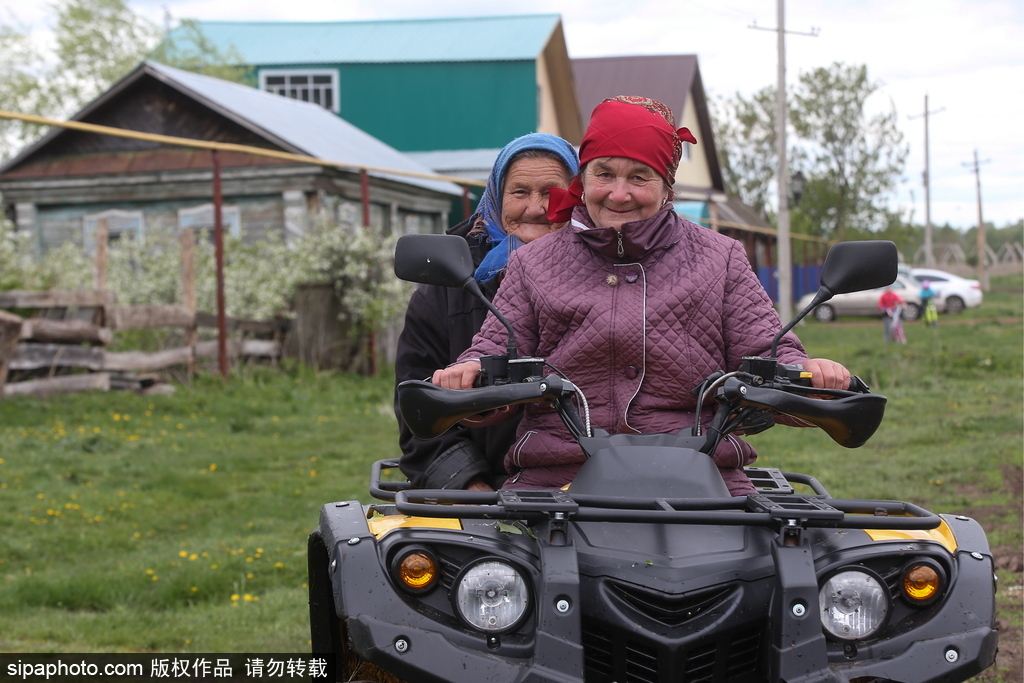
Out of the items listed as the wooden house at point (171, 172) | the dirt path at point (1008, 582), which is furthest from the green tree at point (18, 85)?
the dirt path at point (1008, 582)

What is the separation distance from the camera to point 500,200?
3703 millimetres

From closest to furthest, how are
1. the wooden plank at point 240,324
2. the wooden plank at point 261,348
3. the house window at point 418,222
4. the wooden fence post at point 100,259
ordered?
1. the wooden fence post at point 100,259
2. the wooden plank at point 240,324
3. the wooden plank at point 261,348
4. the house window at point 418,222

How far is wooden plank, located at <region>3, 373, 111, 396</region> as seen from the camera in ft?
35.2

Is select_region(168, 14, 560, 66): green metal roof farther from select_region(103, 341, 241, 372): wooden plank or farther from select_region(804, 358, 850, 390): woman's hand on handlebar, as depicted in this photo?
select_region(804, 358, 850, 390): woman's hand on handlebar

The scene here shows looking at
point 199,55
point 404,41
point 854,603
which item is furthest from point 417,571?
point 199,55

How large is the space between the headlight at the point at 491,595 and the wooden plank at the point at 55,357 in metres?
9.75

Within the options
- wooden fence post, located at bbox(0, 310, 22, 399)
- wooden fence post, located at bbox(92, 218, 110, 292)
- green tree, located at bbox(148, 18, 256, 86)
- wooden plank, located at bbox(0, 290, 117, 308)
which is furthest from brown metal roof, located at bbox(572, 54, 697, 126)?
wooden fence post, located at bbox(0, 310, 22, 399)

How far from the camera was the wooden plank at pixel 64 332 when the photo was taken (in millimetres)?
10781

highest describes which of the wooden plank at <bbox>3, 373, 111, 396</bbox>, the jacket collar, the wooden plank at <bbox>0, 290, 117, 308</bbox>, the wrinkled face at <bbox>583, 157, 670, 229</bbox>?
the wrinkled face at <bbox>583, 157, 670, 229</bbox>

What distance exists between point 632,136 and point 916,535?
3.88 feet

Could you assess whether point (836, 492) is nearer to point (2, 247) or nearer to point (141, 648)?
point (141, 648)

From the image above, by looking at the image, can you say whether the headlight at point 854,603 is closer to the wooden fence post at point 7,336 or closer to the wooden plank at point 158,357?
the wooden fence post at point 7,336

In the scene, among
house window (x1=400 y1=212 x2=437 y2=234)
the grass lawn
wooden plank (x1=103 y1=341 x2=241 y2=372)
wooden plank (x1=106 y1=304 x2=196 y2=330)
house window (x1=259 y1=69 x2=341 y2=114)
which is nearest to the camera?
the grass lawn

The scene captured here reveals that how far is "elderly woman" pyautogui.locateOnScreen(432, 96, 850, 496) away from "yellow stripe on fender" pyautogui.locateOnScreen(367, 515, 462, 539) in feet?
1.24
